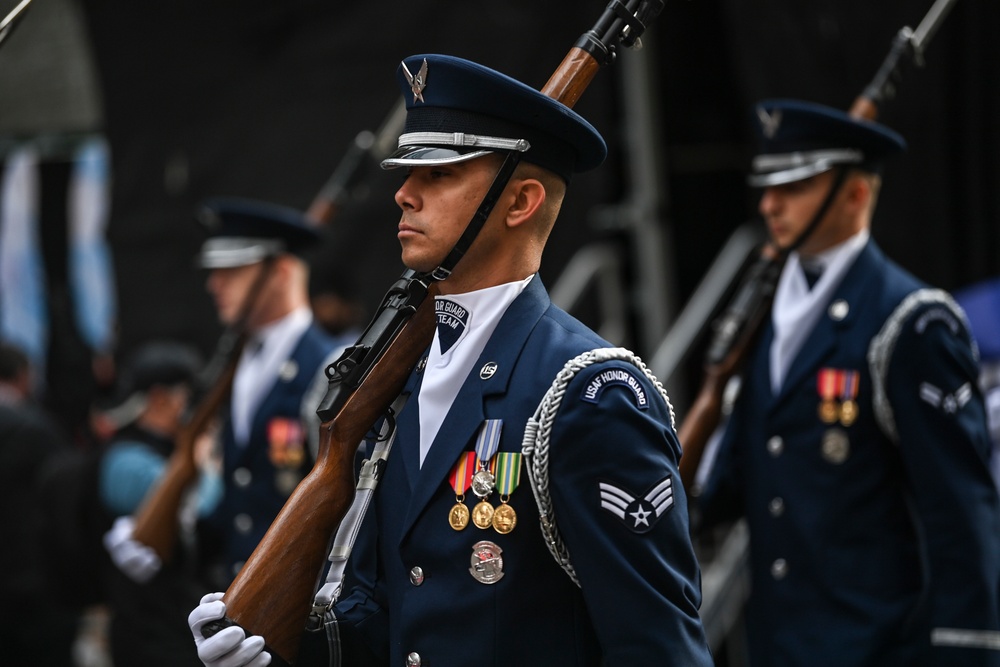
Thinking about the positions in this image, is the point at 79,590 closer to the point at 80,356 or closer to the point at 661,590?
the point at 80,356

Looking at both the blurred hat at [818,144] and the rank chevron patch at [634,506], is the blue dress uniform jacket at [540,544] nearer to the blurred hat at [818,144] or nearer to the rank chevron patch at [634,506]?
the rank chevron patch at [634,506]

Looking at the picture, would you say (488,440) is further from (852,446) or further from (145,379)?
(145,379)

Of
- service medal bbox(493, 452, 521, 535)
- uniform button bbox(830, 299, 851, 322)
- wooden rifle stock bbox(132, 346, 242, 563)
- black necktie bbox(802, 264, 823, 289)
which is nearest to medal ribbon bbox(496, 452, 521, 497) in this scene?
service medal bbox(493, 452, 521, 535)

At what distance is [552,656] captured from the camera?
237 cm

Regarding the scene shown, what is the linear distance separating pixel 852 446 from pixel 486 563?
1.52 meters

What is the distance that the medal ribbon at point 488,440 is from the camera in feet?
8.02

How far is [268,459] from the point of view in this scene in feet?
16.3

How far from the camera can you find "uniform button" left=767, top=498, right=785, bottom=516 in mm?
3650

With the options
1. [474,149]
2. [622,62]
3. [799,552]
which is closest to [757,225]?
[622,62]

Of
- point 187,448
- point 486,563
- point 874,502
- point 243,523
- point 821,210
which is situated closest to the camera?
point 486,563

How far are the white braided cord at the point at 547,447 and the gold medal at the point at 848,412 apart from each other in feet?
4.42

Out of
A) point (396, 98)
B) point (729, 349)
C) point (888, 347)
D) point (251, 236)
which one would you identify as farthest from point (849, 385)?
point (396, 98)

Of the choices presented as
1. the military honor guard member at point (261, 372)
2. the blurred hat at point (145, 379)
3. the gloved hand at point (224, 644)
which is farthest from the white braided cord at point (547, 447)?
the blurred hat at point (145, 379)

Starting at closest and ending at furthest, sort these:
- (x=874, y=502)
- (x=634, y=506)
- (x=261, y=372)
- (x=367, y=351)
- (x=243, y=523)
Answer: (x=634, y=506) → (x=367, y=351) → (x=874, y=502) → (x=243, y=523) → (x=261, y=372)
